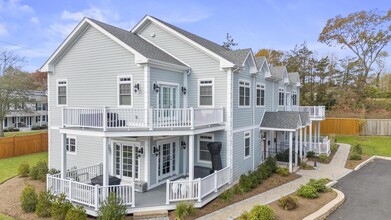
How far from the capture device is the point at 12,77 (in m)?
30.0

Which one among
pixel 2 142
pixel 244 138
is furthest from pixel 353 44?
pixel 2 142

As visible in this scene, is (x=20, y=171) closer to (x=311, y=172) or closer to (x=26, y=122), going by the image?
(x=311, y=172)

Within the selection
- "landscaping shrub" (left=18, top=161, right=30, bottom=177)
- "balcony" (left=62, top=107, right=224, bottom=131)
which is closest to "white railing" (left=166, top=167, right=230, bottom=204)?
"balcony" (left=62, top=107, right=224, bottom=131)

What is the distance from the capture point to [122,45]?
12.0 meters

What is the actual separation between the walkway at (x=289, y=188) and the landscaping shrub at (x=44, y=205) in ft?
19.3

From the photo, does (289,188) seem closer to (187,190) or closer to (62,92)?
(187,190)

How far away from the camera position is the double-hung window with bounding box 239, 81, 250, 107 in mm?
14194

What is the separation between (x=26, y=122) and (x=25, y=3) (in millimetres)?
37805

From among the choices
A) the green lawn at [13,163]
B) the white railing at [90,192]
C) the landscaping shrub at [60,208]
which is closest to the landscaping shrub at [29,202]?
the white railing at [90,192]

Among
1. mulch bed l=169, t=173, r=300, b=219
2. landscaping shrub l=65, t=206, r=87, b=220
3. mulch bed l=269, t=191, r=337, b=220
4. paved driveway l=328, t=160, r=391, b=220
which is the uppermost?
landscaping shrub l=65, t=206, r=87, b=220

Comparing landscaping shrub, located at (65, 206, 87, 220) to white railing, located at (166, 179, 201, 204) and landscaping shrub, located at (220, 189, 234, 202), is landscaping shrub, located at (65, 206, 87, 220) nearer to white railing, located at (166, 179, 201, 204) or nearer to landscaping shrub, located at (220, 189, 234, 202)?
white railing, located at (166, 179, 201, 204)

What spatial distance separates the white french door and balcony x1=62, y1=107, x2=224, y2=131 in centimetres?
172

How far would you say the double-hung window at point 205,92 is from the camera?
13.5m

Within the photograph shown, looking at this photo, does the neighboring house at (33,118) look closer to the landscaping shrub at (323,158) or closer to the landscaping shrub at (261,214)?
the landscaping shrub at (323,158)
